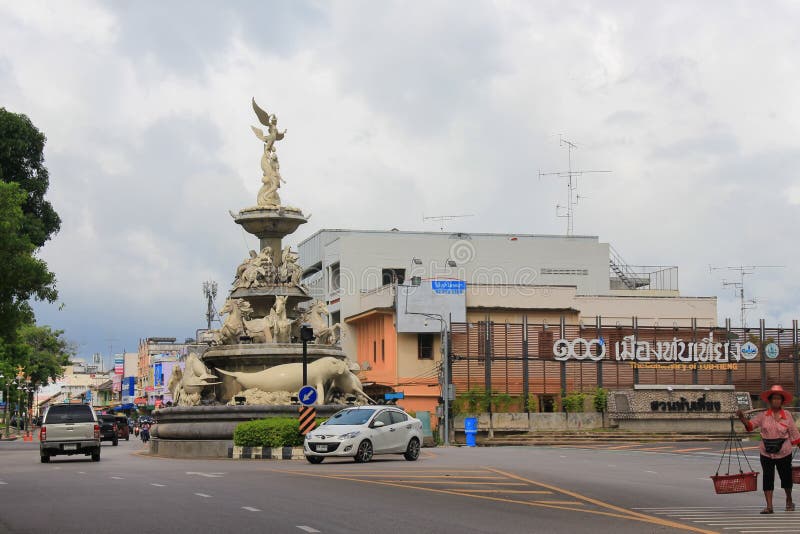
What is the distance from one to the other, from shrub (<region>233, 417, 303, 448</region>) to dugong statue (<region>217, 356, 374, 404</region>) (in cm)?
467

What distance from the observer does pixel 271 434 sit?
31734 millimetres

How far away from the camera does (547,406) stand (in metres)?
66.8

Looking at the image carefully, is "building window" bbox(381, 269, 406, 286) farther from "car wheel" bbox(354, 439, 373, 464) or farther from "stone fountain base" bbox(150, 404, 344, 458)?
"car wheel" bbox(354, 439, 373, 464)

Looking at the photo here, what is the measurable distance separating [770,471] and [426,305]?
53.3 meters

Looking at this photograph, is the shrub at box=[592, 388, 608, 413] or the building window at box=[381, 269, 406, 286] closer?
the shrub at box=[592, 388, 608, 413]

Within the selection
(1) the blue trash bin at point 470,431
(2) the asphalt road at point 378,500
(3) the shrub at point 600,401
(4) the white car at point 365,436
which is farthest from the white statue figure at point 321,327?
(3) the shrub at point 600,401

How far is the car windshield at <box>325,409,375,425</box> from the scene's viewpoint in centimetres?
2836

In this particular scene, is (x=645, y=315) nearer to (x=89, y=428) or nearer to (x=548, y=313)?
(x=548, y=313)

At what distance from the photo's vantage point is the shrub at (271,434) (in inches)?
1248

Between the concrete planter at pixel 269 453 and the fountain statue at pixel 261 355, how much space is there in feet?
6.40

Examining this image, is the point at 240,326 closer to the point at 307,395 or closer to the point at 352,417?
the point at 307,395

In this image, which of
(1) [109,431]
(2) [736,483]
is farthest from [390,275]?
(2) [736,483]

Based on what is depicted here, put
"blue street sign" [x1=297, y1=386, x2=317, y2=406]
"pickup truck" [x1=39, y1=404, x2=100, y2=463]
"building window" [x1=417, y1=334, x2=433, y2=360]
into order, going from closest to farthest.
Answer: "blue street sign" [x1=297, y1=386, x2=317, y2=406] < "pickup truck" [x1=39, y1=404, x2=100, y2=463] < "building window" [x1=417, y1=334, x2=433, y2=360]

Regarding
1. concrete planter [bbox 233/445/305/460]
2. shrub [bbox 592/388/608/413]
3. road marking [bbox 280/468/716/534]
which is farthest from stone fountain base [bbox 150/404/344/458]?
shrub [bbox 592/388/608/413]
